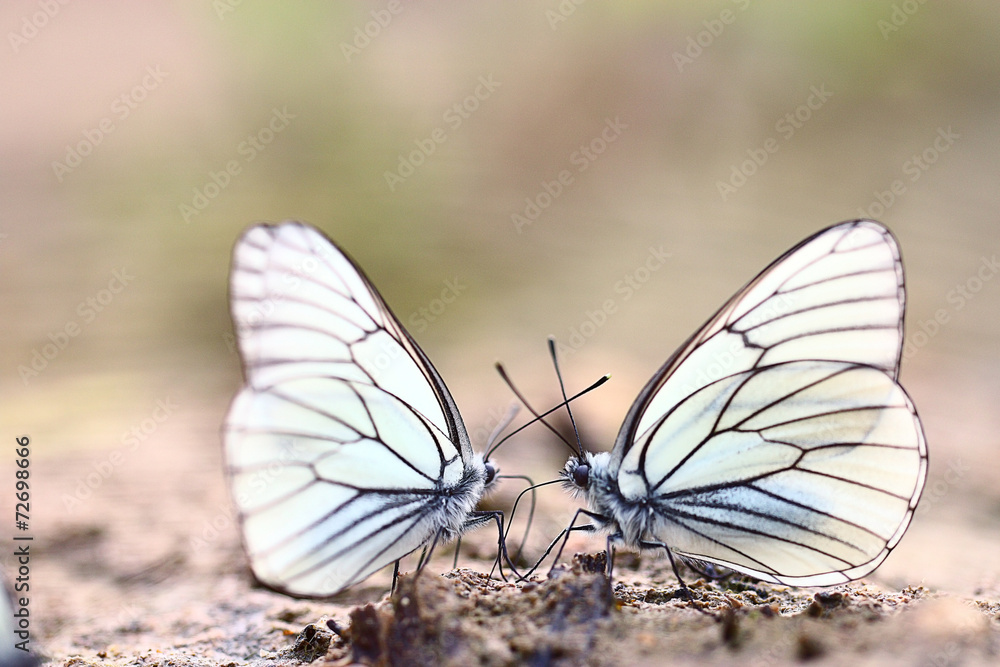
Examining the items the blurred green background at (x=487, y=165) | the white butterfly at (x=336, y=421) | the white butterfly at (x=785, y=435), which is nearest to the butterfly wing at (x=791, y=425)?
the white butterfly at (x=785, y=435)

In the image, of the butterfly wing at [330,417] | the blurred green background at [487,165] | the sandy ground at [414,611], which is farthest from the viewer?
the blurred green background at [487,165]

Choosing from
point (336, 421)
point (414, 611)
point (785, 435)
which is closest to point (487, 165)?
point (336, 421)

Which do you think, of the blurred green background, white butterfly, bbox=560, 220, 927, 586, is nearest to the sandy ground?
white butterfly, bbox=560, 220, 927, 586

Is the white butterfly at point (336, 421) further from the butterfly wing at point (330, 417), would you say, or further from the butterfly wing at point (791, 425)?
the butterfly wing at point (791, 425)

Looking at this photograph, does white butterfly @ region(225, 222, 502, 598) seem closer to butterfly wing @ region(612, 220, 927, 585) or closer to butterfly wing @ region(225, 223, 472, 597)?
butterfly wing @ region(225, 223, 472, 597)

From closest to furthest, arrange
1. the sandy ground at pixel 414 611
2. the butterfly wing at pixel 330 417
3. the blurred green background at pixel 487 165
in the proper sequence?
the sandy ground at pixel 414 611, the butterfly wing at pixel 330 417, the blurred green background at pixel 487 165
